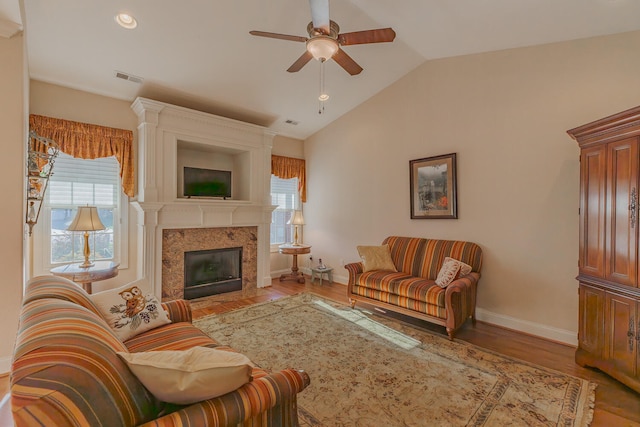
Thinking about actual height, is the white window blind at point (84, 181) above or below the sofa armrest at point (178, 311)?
above

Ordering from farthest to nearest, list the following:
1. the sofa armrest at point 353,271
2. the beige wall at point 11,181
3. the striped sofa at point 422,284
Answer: the sofa armrest at point 353,271 → the striped sofa at point 422,284 → the beige wall at point 11,181

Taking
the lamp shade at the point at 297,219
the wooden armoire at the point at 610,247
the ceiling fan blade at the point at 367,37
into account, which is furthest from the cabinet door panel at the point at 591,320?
the lamp shade at the point at 297,219

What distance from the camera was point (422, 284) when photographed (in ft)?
11.2

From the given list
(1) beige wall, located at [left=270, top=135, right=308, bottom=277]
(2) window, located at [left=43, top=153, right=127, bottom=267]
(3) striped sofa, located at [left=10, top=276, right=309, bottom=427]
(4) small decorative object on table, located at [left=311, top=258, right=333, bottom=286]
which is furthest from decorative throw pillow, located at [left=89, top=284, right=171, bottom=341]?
(1) beige wall, located at [left=270, top=135, right=308, bottom=277]

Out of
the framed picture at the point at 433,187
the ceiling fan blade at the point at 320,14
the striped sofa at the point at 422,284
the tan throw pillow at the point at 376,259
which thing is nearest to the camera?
the ceiling fan blade at the point at 320,14

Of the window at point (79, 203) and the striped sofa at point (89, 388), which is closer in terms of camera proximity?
the striped sofa at point (89, 388)

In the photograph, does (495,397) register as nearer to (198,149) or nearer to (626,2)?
(626,2)

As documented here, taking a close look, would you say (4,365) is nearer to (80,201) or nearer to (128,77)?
(80,201)

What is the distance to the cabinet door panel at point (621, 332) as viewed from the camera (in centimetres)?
214

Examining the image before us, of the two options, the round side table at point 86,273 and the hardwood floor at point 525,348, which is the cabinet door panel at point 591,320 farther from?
the round side table at point 86,273

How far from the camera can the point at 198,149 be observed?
4.76m

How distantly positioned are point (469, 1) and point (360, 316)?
356 cm

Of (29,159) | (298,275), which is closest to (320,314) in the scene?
(298,275)

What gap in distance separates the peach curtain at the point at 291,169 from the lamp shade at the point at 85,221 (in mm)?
2937
